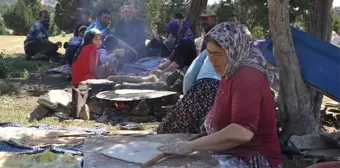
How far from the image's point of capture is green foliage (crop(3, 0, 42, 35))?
1180 inches

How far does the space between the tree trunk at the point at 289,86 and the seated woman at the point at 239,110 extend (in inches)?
96.0

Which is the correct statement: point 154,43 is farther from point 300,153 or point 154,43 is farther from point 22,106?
point 300,153

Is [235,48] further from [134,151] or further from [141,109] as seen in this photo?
[141,109]

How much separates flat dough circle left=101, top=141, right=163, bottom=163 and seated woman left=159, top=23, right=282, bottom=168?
0.33ft

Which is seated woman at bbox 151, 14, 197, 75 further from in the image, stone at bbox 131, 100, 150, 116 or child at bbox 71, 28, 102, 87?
stone at bbox 131, 100, 150, 116

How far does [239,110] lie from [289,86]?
2.83 m

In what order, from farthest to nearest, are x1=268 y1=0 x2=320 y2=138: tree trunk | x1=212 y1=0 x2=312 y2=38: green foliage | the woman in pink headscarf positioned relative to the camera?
x1=212 y1=0 x2=312 y2=38: green foliage → the woman in pink headscarf → x1=268 y1=0 x2=320 y2=138: tree trunk

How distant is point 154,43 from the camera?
10.2m

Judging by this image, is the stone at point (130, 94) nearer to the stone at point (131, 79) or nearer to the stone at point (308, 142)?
the stone at point (131, 79)

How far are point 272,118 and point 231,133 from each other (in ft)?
0.98

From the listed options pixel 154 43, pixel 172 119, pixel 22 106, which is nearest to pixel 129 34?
pixel 154 43

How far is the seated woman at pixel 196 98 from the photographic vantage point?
453cm

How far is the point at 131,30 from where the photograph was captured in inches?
408

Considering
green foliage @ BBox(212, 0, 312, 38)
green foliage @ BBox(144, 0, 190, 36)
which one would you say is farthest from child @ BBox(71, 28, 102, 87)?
green foliage @ BBox(144, 0, 190, 36)
